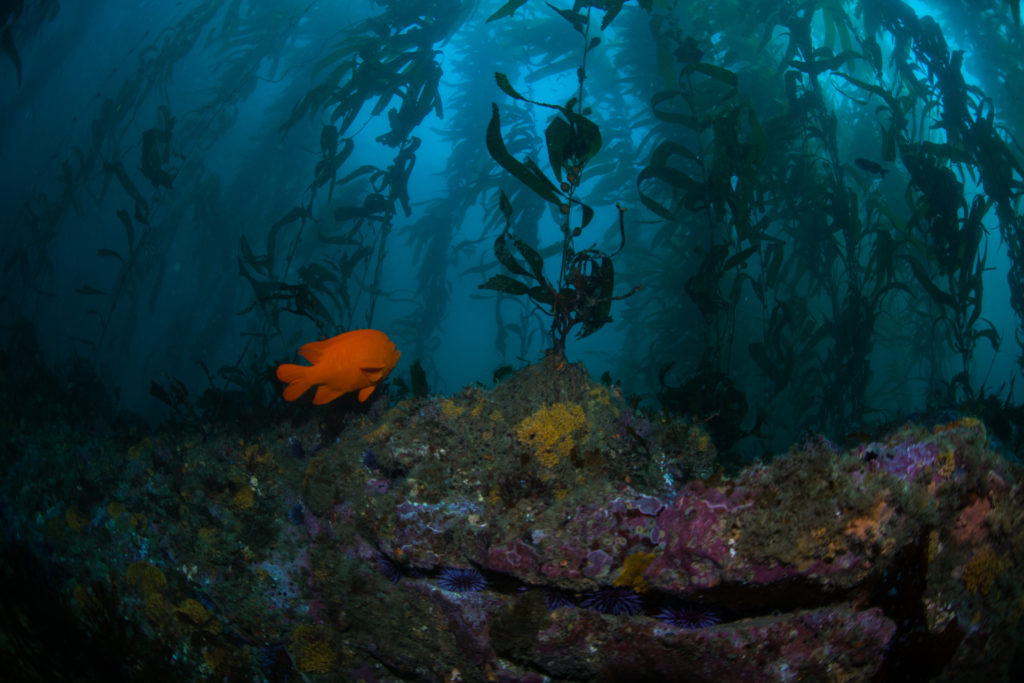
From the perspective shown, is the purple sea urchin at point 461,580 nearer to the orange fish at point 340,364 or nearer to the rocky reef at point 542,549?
the rocky reef at point 542,549

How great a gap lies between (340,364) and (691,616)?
199 centimetres

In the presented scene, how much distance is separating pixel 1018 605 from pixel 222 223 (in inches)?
642

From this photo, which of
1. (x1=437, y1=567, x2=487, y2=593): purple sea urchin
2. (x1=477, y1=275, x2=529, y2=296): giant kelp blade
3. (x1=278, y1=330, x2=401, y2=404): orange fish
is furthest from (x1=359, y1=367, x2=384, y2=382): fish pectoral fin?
(x1=437, y1=567, x2=487, y2=593): purple sea urchin

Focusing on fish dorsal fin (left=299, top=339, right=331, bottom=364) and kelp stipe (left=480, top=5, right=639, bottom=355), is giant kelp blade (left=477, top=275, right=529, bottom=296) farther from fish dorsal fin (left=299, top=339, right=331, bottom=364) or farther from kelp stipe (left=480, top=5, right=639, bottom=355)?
fish dorsal fin (left=299, top=339, right=331, bottom=364)

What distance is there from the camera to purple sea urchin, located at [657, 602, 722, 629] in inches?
52.8

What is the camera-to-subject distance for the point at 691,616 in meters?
1.35

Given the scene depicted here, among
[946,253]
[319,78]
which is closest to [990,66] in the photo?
[946,253]

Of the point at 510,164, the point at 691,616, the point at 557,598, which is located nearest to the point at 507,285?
the point at 510,164

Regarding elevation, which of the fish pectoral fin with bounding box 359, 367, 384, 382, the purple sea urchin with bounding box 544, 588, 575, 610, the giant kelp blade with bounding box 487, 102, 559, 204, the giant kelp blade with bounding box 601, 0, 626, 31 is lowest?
the purple sea urchin with bounding box 544, 588, 575, 610

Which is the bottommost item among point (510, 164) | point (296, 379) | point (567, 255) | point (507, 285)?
point (296, 379)

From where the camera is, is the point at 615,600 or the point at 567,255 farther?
the point at 567,255

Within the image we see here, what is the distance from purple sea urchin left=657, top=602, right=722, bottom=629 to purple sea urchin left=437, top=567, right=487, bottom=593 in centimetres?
70

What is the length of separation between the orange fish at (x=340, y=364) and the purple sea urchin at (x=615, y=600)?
1.49 meters

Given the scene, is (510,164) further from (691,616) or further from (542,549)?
(691,616)
